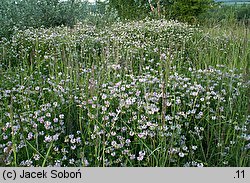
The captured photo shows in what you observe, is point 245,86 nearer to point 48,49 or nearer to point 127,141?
point 127,141

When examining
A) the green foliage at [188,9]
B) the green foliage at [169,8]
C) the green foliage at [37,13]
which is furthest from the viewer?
the green foliage at [188,9]

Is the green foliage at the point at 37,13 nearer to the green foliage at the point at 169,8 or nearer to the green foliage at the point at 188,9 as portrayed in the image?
the green foliage at the point at 169,8

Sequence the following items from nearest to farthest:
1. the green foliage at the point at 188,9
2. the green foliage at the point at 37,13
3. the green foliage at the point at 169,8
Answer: the green foliage at the point at 37,13 → the green foliage at the point at 169,8 → the green foliage at the point at 188,9

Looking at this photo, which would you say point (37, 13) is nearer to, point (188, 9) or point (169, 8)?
point (169, 8)

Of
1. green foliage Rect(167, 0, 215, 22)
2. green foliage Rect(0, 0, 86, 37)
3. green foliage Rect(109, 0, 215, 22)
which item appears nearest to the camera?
green foliage Rect(0, 0, 86, 37)

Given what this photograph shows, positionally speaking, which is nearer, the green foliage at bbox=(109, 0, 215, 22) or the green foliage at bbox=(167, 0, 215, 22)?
the green foliage at bbox=(109, 0, 215, 22)

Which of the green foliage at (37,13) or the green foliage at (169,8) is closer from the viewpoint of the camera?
the green foliage at (37,13)

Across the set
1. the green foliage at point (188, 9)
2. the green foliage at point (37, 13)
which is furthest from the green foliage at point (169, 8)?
the green foliage at point (37, 13)

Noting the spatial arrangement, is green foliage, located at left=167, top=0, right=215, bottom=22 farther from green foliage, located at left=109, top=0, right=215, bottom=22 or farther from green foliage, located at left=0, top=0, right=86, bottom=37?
green foliage, located at left=0, top=0, right=86, bottom=37

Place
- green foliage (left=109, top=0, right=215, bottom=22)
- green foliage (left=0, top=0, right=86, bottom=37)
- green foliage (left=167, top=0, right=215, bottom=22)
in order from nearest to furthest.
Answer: green foliage (left=0, top=0, right=86, bottom=37), green foliage (left=109, top=0, right=215, bottom=22), green foliage (left=167, top=0, right=215, bottom=22)

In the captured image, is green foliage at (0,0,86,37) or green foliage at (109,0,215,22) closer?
green foliage at (0,0,86,37)

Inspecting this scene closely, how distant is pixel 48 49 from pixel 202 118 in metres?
3.47

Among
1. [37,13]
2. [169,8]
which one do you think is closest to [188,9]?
[169,8]

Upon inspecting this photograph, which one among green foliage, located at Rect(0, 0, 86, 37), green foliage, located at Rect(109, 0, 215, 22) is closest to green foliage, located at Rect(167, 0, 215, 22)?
green foliage, located at Rect(109, 0, 215, 22)
